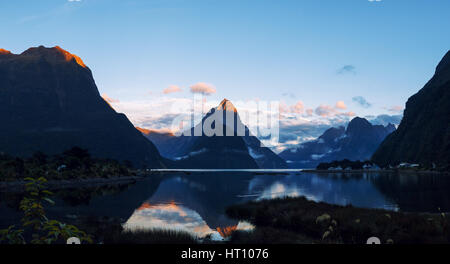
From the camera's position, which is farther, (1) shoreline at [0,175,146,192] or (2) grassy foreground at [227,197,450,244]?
(1) shoreline at [0,175,146,192]

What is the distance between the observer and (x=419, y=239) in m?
24.6

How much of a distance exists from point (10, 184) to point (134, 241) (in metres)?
81.4

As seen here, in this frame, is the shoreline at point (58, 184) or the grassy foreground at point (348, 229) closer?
the grassy foreground at point (348, 229)

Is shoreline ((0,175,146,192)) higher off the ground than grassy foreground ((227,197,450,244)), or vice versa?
grassy foreground ((227,197,450,244))

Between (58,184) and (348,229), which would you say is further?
(58,184)

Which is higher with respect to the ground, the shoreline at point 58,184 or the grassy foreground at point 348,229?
the grassy foreground at point 348,229

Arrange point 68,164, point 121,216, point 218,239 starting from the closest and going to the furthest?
1. point 218,239
2. point 121,216
3. point 68,164

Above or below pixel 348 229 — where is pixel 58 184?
below

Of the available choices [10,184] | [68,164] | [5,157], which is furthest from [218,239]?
[68,164]
